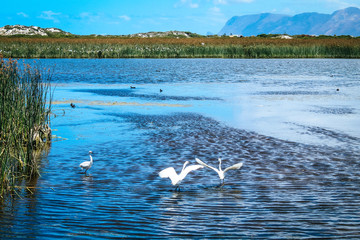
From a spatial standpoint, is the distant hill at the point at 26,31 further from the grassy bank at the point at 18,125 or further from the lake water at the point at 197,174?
the grassy bank at the point at 18,125

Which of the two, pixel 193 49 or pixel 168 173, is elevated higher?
pixel 193 49

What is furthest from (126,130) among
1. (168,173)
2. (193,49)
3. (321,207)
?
(193,49)

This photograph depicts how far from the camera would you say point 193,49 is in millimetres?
55312

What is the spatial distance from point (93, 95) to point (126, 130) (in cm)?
951

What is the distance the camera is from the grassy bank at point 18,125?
7.50 m

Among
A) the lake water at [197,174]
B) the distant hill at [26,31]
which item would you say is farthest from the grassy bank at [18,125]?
the distant hill at [26,31]

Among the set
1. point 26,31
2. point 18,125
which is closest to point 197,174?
point 18,125

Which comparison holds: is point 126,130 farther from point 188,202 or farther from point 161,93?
point 161,93

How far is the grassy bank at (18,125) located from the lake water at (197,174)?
35cm

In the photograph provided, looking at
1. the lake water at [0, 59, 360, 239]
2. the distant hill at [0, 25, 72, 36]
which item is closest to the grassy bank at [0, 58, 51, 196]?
the lake water at [0, 59, 360, 239]

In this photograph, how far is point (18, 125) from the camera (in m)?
9.95

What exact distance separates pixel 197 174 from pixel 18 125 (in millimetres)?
4064

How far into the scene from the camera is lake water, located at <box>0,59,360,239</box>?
5.89 metres

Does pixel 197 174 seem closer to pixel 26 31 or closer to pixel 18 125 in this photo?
pixel 18 125
